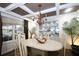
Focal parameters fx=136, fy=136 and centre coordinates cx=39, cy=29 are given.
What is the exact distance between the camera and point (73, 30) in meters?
2.43

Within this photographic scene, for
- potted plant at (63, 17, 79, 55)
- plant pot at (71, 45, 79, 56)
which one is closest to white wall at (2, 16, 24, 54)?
potted plant at (63, 17, 79, 55)

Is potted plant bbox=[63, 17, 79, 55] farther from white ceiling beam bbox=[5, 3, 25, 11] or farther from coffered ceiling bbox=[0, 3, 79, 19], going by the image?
white ceiling beam bbox=[5, 3, 25, 11]

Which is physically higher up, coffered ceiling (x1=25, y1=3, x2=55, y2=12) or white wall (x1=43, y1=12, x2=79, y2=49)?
coffered ceiling (x1=25, y1=3, x2=55, y2=12)

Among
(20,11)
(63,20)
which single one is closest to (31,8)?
(20,11)

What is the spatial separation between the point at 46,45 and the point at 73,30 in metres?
0.55

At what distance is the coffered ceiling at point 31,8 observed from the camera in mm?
2439

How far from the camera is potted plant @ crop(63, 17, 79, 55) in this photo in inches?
95.1

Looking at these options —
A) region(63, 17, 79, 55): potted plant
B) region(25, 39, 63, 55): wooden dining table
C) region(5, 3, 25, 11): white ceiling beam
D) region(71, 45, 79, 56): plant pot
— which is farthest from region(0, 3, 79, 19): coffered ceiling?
Result: region(71, 45, 79, 56): plant pot

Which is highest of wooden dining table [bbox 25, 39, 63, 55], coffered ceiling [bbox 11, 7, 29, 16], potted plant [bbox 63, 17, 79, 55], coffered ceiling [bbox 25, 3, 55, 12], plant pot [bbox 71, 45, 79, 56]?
coffered ceiling [bbox 25, 3, 55, 12]

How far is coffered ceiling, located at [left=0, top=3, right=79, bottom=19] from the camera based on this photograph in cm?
244

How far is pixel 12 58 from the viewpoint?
249 centimetres

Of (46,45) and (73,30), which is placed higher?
(73,30)

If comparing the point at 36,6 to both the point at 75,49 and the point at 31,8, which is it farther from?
the point at 75,49

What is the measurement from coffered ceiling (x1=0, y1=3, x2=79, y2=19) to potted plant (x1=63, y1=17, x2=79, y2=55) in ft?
0.76
